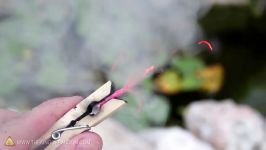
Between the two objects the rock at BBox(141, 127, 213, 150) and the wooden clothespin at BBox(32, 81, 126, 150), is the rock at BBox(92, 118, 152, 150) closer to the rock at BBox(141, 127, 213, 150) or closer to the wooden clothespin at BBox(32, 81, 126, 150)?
the rock at BBox(141, 127, 213, 150)

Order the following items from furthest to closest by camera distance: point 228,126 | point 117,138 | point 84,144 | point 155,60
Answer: point 155,60 < point 228,126 < point 117,138 < point 84,144

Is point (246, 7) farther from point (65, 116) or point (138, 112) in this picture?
point (65, 116)

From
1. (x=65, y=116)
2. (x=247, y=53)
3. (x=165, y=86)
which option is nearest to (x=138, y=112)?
(x=165, y=86)

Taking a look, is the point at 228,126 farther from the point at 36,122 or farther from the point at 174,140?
the point at 36,122

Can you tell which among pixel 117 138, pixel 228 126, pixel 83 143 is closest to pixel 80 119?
pixel 83 143

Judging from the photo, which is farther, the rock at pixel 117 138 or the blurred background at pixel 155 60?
the blurred background at pixel 155 60

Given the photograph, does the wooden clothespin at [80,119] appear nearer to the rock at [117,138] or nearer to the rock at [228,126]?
the rock at [117,138]

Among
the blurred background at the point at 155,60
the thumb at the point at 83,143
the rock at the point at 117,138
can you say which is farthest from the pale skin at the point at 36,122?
the blurred background at the point at 155,60

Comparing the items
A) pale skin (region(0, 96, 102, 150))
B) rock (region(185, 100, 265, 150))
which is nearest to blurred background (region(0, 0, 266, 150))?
rock (region(185, 100, 265, 150))
